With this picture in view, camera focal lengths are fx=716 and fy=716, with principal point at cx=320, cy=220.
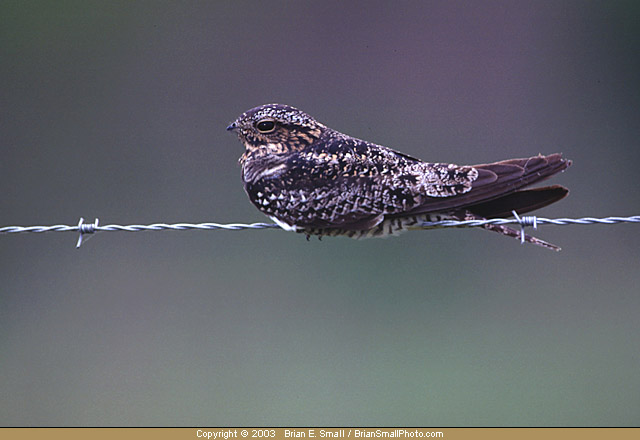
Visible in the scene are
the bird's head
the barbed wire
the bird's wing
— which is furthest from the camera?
the bird's head

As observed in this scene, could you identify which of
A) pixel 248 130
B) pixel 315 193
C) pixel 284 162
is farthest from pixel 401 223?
pixel 248 130

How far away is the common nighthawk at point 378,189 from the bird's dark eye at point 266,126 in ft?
0.21

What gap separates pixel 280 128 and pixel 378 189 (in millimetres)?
593

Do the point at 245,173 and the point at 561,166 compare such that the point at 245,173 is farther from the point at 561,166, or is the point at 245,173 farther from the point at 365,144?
the point at 561,166

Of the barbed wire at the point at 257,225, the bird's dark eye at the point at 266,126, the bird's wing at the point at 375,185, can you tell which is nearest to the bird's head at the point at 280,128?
the bird's dark eye at the point at 266,126

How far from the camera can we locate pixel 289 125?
Result: 3.24 m

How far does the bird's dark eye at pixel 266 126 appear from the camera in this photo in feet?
10.7

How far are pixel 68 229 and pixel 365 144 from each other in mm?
1280

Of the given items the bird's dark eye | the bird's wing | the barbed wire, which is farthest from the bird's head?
the barbed wire

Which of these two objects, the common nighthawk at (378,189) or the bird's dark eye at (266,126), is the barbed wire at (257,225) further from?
the bird's dark eye at (266,126)

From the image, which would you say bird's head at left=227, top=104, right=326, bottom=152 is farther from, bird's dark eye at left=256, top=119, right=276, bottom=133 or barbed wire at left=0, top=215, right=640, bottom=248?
barbed wire at left=0, top=215, right=640, bottom=248

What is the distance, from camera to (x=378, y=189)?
295cm

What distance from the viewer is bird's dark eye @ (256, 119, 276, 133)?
10.7 feet


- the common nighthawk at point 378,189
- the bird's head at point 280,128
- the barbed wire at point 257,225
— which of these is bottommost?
the barbed wire at point 257,225
